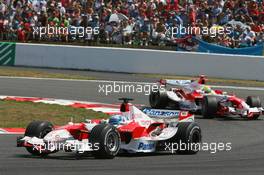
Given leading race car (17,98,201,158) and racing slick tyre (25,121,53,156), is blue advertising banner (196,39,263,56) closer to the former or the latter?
leading race car (17,98,201,158)

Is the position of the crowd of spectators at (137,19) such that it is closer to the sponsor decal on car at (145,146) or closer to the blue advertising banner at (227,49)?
the blue advertising banner at (227,49)

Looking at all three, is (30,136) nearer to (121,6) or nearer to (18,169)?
(18,169)

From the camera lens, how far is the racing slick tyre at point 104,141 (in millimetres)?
11141

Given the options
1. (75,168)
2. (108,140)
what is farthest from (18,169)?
(108,140)

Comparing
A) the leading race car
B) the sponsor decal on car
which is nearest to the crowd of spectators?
the leading race car

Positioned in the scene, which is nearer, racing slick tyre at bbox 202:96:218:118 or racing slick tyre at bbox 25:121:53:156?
racing slick tyre at bbox 25:121:53:156

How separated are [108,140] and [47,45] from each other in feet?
63.1

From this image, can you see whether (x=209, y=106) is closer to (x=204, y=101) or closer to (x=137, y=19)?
(x=204, y=101)

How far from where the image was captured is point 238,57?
27.7 meters

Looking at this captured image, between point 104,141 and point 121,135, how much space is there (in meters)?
0.88

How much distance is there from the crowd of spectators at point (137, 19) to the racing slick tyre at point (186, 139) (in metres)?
Result: 15.2

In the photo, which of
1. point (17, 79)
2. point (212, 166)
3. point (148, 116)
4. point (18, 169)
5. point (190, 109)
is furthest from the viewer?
point (17, 79)

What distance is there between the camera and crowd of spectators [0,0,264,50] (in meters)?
27.8

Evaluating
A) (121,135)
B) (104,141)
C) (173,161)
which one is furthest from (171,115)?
(104,141)
